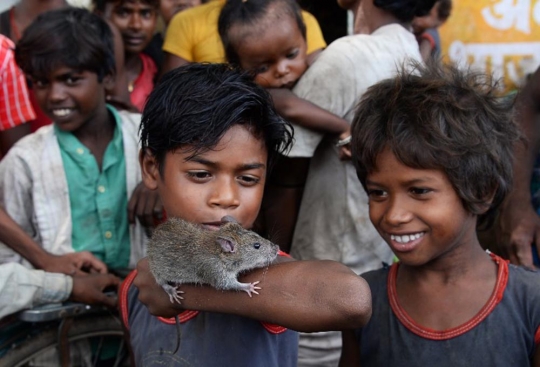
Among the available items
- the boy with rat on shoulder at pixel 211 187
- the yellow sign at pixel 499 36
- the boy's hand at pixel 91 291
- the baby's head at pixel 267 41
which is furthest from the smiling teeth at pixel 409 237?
the yellow sign at pixel 499 36

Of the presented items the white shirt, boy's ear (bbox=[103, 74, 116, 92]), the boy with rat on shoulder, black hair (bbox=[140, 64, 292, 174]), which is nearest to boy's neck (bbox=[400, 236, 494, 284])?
the boy with rat on shoulder

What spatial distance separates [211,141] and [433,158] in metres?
0.78

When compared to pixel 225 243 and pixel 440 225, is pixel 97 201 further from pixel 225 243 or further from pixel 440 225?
pixel 440 225

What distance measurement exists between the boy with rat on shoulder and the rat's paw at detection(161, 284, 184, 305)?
0.01m

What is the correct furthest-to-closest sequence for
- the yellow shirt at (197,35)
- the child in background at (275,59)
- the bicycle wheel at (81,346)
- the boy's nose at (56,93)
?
the yellow shirt at (197,35) → the boy's nose at (56,93) → the child in background at (275,59) → the bicycle wheel at (81,346)

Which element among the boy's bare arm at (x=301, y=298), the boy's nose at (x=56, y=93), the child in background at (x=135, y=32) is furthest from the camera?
the child in background at (x=135, y=32)

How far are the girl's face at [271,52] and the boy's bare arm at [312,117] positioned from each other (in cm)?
31

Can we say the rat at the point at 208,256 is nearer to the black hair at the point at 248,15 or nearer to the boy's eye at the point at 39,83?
the black hair at the point at 248,15

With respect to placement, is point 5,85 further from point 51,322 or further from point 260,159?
point 260,159

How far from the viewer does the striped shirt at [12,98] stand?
3.68 metres

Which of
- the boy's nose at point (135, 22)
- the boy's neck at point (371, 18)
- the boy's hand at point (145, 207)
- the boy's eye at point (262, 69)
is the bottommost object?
the boy's hand at point (145, 207)

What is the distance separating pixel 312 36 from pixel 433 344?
241 centimetres

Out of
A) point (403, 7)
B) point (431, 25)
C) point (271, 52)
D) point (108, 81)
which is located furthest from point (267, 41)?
point (431, 25)

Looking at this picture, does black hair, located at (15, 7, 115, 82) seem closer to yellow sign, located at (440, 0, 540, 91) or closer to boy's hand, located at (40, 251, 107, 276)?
boy's hand, located at (40, 251, 107, 276)
